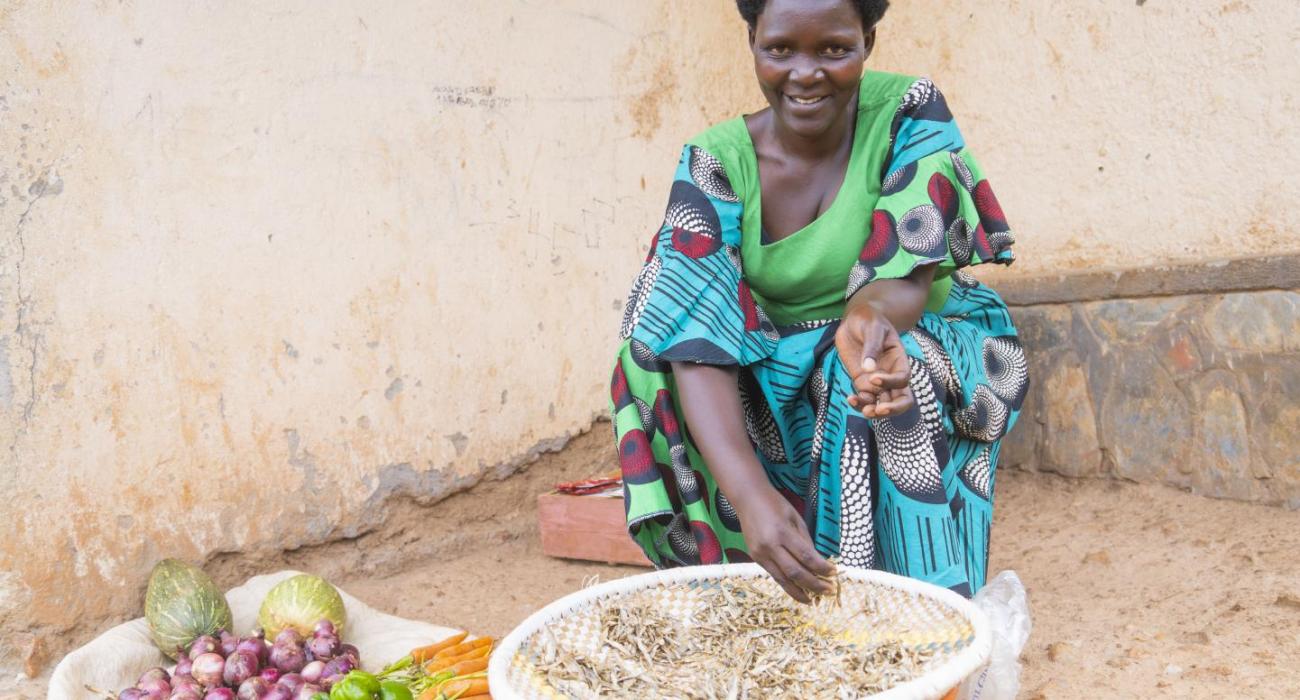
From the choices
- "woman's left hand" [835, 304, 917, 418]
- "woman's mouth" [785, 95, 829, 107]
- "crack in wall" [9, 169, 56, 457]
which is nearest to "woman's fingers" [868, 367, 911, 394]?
"woman's left hand" [835, 304, 917, 418]

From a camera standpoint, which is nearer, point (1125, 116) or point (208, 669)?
point (208, 669)

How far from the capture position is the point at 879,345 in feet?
5.94

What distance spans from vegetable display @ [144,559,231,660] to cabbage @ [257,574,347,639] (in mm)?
116

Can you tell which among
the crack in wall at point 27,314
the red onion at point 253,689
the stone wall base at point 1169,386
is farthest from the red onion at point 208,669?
the stone wall base at point 1169,386

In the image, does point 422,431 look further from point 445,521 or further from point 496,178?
point 496,178

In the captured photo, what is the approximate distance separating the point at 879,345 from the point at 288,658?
1.57 metres

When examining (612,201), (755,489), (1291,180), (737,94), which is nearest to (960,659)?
(755,489)

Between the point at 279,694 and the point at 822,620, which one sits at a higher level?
the point at 822,620

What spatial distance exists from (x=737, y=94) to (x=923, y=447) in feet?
8.41

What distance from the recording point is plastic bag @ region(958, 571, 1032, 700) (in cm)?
193

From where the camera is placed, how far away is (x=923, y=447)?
2.01 meters

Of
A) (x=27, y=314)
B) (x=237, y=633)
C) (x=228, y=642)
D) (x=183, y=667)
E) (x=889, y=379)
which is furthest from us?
(x=237, y=633)

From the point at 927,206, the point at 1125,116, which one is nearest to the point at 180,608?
the point at 927,206

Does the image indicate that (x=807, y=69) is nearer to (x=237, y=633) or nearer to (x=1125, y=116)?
(x=1125, y=116)
